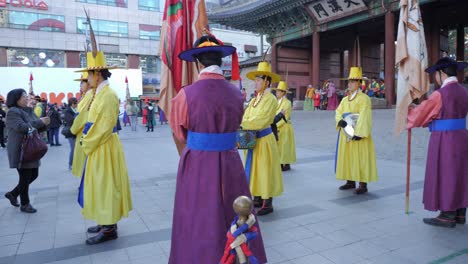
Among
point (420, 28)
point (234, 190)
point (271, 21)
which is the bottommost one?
point (234, 190)

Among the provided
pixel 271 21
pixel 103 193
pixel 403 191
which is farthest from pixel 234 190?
pixel 271 21

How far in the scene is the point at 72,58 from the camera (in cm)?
3531

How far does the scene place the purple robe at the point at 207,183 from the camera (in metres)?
2.47

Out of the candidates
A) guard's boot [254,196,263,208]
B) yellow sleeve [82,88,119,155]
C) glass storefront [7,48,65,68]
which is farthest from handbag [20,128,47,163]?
glass storefront [7,48,65,68]

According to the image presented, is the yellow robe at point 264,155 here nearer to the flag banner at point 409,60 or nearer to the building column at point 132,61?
the flag banner at point 409,60

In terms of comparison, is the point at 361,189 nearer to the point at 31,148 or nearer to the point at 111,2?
the point at 31,148

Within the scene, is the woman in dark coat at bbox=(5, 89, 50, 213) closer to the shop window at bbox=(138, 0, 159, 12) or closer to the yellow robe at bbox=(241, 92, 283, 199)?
the yellow robe at bbox=(241, 92, 283, 199)

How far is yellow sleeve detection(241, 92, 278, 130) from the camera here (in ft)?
14.7

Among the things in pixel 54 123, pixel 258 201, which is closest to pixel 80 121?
pixel 258 201

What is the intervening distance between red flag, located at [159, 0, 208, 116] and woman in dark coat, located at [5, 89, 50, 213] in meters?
2.57

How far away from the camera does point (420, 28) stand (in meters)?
4.47

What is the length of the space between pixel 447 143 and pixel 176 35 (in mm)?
3158

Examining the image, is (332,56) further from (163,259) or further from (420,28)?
(163,259)

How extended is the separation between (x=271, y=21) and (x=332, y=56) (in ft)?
17.0
